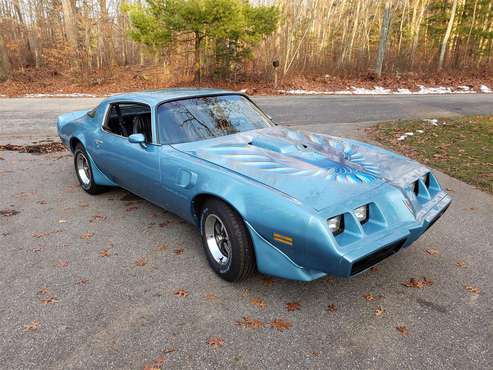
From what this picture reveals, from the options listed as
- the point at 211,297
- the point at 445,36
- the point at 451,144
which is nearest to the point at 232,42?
the point at 451,144

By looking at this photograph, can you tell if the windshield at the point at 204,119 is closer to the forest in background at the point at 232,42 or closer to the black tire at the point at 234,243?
the black tire at the point at 234,243

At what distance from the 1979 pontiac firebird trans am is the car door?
0.01 m

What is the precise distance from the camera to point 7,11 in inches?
980

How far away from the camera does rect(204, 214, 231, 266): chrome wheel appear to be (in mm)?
3002

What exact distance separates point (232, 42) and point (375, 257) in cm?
1704

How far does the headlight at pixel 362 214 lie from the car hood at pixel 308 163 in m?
0.11

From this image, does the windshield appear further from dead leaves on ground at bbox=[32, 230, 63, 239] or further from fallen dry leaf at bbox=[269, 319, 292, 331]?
fallen dry leaf at bbox=[269, 319, 292, 331]

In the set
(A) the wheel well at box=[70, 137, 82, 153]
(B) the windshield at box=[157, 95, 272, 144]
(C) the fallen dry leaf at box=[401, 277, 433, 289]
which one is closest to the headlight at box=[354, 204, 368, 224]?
(C) the fallen dry leaf at box=[401, 277, 433, 289]

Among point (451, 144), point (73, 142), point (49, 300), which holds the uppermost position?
point (73, 142)

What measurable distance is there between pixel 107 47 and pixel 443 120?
64.4 feet

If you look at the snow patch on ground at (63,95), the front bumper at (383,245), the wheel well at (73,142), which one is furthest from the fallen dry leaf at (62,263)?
the snow patch on ground at (63,95)

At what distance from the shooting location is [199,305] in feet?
8.77

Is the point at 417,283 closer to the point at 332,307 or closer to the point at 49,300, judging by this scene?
the point at 332,307

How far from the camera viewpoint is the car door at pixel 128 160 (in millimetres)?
3498
